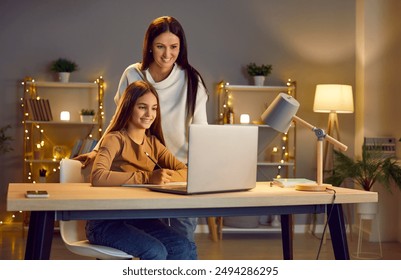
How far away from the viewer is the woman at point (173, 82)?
110 inches

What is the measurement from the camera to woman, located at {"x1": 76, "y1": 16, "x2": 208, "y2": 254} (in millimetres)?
2793

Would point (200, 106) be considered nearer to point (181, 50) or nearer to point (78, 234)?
point (181, 50)

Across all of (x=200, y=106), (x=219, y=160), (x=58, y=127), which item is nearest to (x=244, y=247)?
(x=58, y=127)

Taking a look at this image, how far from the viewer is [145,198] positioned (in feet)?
7.14

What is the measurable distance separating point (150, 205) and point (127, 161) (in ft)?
1.91

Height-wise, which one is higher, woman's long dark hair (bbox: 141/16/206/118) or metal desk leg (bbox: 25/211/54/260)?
woman's long dark hair (bbox: 141/16/206/118)

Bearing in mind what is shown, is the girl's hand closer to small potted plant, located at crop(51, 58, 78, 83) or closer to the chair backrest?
the chair backrest

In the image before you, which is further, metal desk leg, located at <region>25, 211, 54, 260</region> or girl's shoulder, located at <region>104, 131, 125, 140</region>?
girl's shoulder, located at <region>104, 131, 125, 140</region>

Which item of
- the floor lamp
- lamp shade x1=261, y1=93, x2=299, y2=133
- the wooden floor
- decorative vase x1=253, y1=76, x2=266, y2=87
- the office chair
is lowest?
the wooden floor

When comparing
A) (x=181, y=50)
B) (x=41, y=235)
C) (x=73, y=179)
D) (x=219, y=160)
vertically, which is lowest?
(x=41, y=235)

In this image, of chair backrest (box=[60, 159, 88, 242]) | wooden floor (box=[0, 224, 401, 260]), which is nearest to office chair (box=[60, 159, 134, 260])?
chair backrest (box=[60, 159, 88, 242])

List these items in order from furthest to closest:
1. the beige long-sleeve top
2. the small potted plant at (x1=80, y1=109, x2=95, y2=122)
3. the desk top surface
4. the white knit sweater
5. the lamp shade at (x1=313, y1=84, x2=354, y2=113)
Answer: the small potted plant at (x1=80, y1=109, x2=95, y2=122), the lamp shade at (x1=313, y1=84, x2=354, y2=113), the white knit sweater, the beige long-sleeve top, the desk top surface

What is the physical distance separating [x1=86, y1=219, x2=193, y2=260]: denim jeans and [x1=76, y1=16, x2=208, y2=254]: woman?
205mm

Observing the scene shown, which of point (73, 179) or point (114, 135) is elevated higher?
point (114, 135)
